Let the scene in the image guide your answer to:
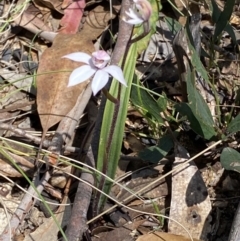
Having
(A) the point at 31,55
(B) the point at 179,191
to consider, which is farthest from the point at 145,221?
(A) the point at 31,55

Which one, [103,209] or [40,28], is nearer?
[103,209]

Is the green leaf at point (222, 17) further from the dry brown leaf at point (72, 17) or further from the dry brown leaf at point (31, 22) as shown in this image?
the dry brown leaf at point (31, 22)

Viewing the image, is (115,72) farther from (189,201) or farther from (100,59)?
(189,201)

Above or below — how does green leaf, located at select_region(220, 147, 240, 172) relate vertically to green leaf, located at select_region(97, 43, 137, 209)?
below

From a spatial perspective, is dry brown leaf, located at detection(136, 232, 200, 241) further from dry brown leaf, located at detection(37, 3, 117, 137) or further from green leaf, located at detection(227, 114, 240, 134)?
dry brown leaf, located at detection(37, 3, 117, 137)

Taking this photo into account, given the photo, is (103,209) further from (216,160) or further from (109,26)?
(109,26)

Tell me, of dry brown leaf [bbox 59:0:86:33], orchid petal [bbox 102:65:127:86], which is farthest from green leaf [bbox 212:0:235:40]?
orchid petal [bbox 102:65:127:86]

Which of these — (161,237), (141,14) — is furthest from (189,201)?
(141,14)
